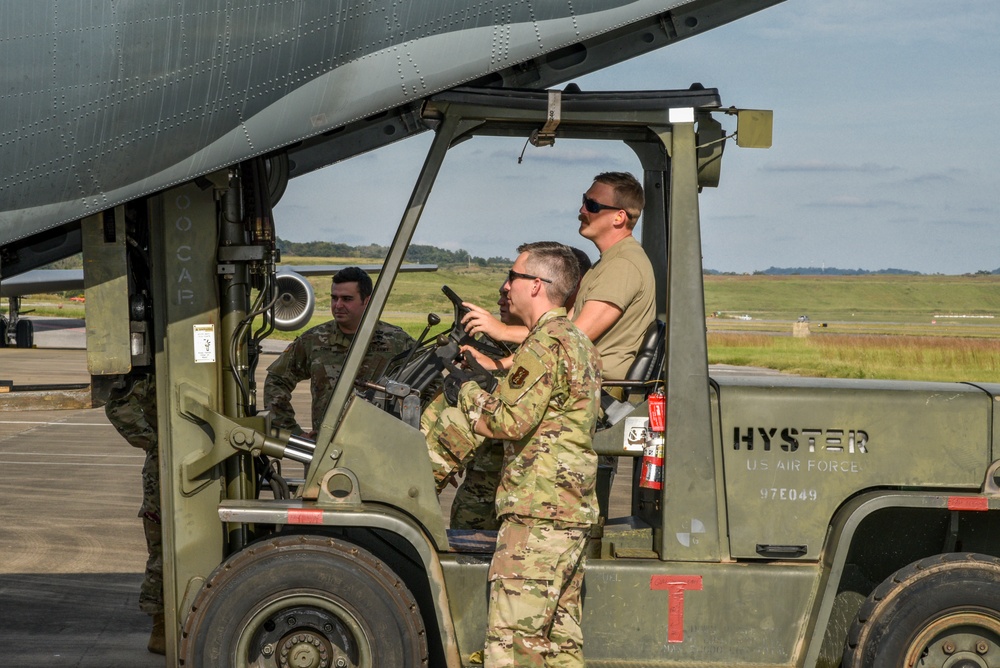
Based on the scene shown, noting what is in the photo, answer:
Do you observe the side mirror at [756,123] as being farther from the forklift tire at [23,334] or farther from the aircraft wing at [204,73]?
the forklift tire at [23,334]

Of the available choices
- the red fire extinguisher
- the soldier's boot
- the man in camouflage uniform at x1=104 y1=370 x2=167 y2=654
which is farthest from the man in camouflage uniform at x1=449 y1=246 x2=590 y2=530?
the soldier's boot

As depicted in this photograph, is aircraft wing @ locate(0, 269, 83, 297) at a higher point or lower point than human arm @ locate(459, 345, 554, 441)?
higher

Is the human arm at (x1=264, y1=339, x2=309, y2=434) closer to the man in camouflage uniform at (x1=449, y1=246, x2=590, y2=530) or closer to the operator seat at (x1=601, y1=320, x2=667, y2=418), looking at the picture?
the man in camouflage uniform at (x1=449, y1=246, x2=590, y2=530)

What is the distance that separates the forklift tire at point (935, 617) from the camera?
165 inches

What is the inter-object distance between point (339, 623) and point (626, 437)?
1.33 meters

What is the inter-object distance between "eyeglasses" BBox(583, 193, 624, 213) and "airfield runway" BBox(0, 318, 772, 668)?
303 centimetres

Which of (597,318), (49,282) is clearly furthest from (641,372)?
(49,282)

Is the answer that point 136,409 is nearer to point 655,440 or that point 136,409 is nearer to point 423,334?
point 423,334

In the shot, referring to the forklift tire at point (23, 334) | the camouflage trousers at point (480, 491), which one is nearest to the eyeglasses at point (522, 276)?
the camouflage trousers at point (480, 491)

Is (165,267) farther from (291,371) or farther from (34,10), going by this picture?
(291,371)

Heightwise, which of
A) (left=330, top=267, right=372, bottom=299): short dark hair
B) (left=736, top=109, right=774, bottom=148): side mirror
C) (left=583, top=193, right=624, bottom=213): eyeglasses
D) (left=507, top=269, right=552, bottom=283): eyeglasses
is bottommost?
(left=507, top=269, right=552, bottom=283): eyeglasses

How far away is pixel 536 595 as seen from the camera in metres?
3.91

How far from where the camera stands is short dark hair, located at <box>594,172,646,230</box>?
4500 mm

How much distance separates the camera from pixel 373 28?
4.04 metres
